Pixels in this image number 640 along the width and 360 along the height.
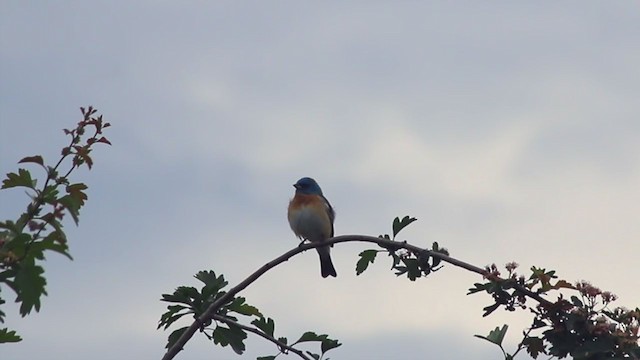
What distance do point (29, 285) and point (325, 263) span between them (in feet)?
27.9

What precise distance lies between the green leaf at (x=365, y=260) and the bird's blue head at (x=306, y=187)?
6130mm

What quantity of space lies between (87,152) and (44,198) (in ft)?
1.47

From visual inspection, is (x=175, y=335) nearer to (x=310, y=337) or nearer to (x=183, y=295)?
(x=183, y=295)

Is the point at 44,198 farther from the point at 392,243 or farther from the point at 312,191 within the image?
the point at 312,191

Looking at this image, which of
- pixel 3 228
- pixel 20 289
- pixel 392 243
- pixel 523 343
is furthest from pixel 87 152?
pixel 523 343

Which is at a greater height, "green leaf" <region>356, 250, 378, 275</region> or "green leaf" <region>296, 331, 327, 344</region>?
"green leaf" <region>356, 250, 378, 275</region>

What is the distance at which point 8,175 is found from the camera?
513cm

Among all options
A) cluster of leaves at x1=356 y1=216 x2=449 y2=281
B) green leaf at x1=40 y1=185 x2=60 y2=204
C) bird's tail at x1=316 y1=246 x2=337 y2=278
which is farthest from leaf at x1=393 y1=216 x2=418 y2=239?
bird's tail at x1=316 y1=246 x2=337 y2=278

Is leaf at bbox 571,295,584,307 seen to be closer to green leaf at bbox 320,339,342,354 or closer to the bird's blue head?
green leaf at bbox 320,339,342,354

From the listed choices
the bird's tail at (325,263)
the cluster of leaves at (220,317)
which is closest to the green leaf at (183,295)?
the cluster of leaves at (220,317)

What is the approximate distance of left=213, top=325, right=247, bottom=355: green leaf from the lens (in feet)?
19.5

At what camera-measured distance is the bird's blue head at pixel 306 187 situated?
40.8 ft

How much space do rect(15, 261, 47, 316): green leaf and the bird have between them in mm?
7627

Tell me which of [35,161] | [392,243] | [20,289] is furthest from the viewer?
[392,243]
